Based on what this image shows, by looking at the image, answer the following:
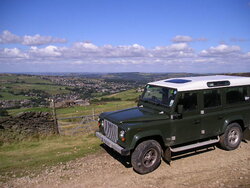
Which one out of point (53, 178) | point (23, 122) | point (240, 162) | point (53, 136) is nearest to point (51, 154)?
point (53, 178)

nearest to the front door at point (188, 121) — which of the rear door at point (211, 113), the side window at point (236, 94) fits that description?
the rear door at point (211, 113)

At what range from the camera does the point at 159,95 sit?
694 centimetres

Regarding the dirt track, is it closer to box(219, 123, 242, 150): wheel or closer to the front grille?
box(219, 123, 242, 150): wheel

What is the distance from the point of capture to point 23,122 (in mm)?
10281

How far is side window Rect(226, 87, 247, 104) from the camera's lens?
7.21 m

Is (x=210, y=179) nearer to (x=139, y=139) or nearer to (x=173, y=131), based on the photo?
(x=173, y=131)

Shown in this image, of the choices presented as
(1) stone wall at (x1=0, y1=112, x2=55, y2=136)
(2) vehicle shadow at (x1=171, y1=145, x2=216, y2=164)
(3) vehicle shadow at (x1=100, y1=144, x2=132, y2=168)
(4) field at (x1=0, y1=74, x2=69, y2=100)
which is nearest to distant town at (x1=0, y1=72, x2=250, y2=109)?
(4) field at (x1=0, y1=74, x2=69, y2=100)

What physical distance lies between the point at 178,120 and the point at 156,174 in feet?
5.56

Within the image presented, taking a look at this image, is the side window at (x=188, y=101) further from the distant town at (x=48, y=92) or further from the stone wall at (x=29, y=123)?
the distant town at (x=48, y=92)

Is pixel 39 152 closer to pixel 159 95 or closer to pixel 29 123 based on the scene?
pixel 29 123

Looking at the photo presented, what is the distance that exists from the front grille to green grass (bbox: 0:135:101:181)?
162 centimetres

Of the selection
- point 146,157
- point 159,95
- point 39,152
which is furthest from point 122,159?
point 39,152

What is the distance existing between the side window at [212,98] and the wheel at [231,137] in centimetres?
110

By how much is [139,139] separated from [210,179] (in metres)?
2.13
